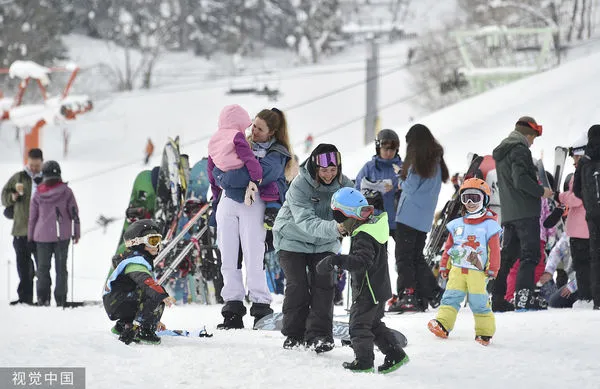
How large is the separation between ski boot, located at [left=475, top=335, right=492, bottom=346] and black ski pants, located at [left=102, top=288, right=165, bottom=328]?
2015mm

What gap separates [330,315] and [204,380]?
115 centimetres

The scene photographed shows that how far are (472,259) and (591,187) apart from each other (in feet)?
6.05

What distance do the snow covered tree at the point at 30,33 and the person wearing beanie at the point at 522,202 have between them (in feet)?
184

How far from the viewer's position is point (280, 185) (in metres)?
7.21

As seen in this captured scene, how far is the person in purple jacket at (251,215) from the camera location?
23.0 feet

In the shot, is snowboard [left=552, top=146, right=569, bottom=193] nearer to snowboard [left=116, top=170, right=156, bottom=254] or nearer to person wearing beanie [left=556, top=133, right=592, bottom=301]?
person wearing beanie [left=556, top=133, right=592, bottom=301]

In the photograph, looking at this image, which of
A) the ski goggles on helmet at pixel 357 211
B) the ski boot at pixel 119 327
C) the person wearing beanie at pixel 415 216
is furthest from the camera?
the person wearing beanie at pixel 415 216

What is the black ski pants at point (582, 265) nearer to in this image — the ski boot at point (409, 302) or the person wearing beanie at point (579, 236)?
the person wearing beanie at point (579, 236)

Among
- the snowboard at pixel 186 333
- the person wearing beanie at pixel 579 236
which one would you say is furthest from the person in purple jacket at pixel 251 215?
the person wearing beanie at pixel 579 236

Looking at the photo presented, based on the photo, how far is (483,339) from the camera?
19.7 feet

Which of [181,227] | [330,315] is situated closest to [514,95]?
[181,227]

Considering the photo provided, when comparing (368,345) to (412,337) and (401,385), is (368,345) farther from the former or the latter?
(412,337)

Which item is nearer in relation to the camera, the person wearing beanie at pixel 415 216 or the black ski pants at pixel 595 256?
the black ski pants at pixel 595 256

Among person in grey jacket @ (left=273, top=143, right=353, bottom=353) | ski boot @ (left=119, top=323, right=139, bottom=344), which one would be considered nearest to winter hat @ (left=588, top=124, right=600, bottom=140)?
person in grey jacket @ (left=273, top=143, right=353, bottom=353)
